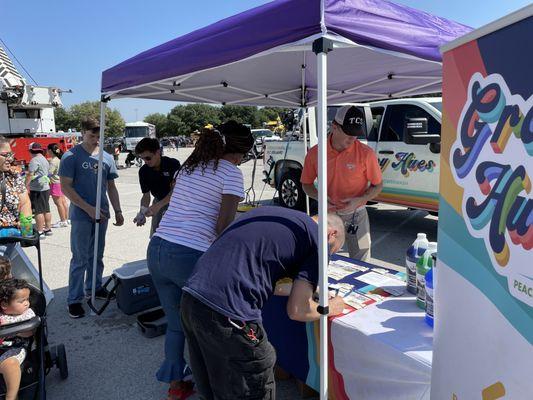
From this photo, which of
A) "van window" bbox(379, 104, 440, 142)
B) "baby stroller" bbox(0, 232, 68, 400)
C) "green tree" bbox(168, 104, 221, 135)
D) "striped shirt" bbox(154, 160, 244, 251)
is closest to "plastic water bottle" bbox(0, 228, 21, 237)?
"baby stroller" bbox(0, 232, 68, 400)

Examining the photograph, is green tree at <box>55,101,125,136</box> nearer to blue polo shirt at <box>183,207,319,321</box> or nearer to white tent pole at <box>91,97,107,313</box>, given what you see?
white tent pole at <box>91,97,107,313</box>

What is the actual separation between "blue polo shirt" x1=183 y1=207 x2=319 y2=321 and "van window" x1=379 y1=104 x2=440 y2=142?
543 cm

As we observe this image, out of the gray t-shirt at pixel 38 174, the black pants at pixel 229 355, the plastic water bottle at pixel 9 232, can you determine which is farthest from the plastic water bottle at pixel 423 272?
the gray t-shirt at pixel 38 174

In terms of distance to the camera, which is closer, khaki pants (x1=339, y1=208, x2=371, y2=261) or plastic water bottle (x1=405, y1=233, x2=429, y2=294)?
plastic water bottle (x1=405, y1=233, x2=429, y2=294)

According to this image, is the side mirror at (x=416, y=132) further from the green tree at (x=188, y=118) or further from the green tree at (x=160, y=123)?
the green tree at (x=160, y=123)

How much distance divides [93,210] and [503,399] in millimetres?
3706

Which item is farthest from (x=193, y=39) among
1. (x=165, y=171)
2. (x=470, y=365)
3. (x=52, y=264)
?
(x=52, y=264)

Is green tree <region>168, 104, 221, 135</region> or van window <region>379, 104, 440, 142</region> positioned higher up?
green tree <region>168, 104, 221, 135</region>

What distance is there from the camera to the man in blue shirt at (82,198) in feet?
12.6

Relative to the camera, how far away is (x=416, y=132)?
205 inches

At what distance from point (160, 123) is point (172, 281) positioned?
284 ft

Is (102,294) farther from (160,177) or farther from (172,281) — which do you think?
(172,281)

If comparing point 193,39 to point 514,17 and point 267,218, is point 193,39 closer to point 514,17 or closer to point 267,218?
point 267,218

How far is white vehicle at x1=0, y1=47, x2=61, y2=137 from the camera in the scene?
52.3 ft
